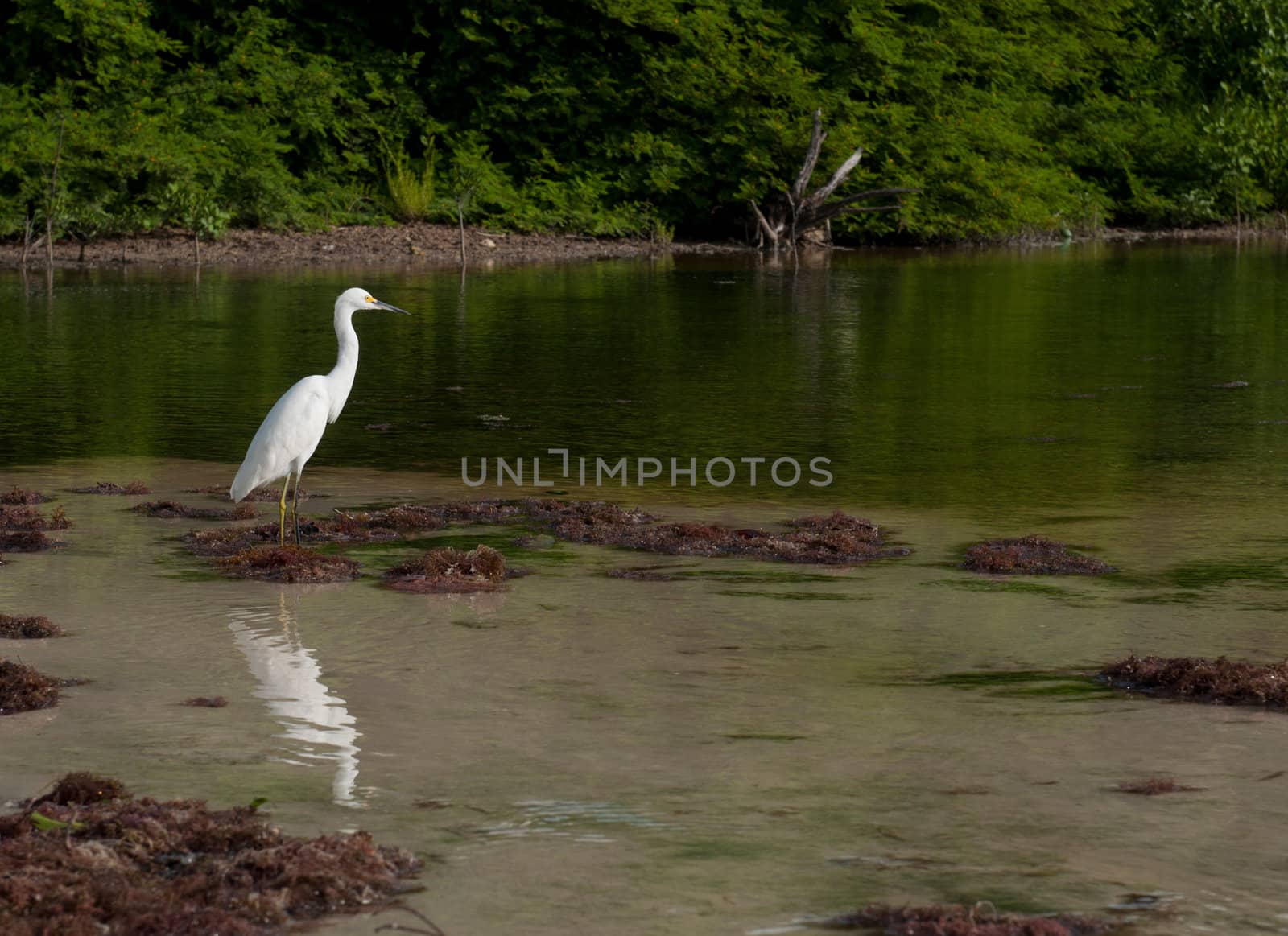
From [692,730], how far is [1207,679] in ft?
7.06

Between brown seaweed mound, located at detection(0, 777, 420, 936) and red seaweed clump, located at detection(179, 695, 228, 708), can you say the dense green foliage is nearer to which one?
red seaweed clump, located at detection(179, 695, 228, 708)

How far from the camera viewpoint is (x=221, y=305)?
25.8 m

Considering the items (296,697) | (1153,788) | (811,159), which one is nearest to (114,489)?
(296,697)

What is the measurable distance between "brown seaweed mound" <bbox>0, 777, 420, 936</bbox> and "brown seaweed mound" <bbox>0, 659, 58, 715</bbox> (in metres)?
1.37

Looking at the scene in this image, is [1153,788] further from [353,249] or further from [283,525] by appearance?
[353,249]

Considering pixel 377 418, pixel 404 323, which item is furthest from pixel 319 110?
Result: pixel 377 418

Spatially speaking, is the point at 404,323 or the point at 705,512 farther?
the point at 404,323

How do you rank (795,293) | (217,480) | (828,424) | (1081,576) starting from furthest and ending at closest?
(795,293) → (828,424) → (217,480) → (1081,576)

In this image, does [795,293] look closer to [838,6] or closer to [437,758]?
[838,6]

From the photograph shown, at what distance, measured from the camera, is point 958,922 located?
482 centimetres

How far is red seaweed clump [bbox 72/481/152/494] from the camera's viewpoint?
39.9ft

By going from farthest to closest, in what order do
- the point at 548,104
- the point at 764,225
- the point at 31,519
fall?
1. the point at 548,104
2. the point at 764,225
3. the point at 31,519

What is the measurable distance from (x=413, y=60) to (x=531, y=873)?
38167 mm

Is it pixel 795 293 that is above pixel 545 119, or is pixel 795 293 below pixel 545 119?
below
